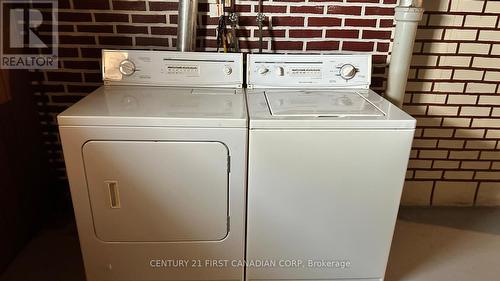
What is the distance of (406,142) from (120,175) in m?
1.08

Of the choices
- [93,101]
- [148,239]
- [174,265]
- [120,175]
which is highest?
[93,101]

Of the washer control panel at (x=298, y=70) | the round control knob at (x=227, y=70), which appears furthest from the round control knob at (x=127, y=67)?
the washer control panel at (x=298, y=70)

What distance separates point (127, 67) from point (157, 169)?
1.92 feet

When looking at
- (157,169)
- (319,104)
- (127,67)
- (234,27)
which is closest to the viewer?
(157,169)

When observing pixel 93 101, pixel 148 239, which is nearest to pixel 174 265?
pixel 148 239

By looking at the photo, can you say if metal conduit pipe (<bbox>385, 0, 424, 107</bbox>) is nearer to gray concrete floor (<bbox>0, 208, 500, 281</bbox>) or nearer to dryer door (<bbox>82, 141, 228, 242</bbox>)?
gray concrete floor (<bbox>0, 208, 500, 281</bbox>)

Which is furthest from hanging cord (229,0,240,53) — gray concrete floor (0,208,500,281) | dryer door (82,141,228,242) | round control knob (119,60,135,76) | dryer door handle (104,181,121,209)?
gray concrete floor (0,208,500,281)

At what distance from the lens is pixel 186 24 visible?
173 cm

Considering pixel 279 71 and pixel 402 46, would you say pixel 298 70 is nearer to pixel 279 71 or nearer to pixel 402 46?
pixel 279 71

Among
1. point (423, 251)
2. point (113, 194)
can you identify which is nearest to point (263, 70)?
point (113, 194)

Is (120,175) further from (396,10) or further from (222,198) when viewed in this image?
(396,10)

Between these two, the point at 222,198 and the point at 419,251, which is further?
the point at 419,251

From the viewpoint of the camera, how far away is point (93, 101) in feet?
4.83

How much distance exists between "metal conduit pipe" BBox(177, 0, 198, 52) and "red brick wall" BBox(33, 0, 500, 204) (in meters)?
0.10
